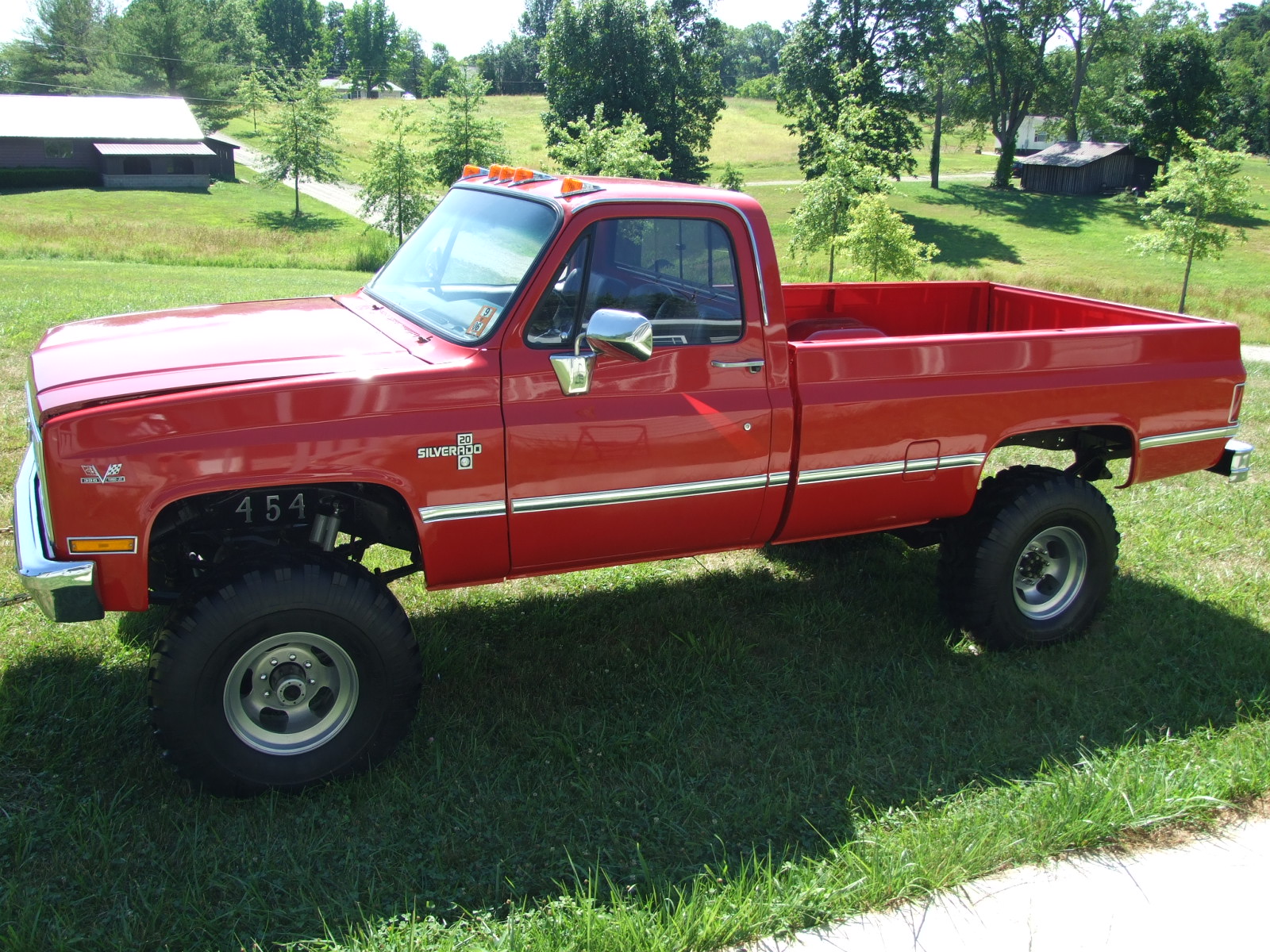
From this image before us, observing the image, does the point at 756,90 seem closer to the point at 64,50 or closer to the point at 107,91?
the point at 107,91

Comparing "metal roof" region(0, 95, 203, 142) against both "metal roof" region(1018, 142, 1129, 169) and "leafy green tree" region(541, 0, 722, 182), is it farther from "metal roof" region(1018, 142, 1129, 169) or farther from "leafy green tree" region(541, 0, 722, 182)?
"metal roof" region(1018, 142, 1129, 169)

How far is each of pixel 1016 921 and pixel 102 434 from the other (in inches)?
132

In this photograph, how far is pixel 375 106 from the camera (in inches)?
3420

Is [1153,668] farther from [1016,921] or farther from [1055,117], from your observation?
[1055,117]

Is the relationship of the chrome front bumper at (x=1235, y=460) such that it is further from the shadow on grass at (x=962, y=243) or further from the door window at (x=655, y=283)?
the shadow on grass at (x=962, y=243)

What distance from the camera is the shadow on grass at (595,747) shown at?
3.32 metres

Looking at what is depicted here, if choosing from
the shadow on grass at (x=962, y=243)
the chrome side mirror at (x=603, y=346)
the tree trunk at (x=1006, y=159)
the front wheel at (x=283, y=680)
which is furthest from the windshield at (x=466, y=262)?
the tree trunk at (x=1006, y=159)

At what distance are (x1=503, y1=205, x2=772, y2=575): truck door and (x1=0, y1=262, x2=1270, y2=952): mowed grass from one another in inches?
32.4

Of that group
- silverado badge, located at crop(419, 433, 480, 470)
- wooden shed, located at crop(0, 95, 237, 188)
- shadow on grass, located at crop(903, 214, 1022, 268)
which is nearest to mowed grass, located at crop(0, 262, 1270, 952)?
silverado badge, located at crop(419, 433, 480, 470)

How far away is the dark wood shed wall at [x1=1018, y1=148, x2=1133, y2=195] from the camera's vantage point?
61125mm

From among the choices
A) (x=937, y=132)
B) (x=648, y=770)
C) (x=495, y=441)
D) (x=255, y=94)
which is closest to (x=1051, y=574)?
(x=648, y=770)

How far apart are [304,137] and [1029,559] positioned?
53.4m

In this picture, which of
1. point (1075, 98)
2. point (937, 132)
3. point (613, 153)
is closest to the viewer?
point (613, 153)

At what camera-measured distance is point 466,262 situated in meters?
4.37
